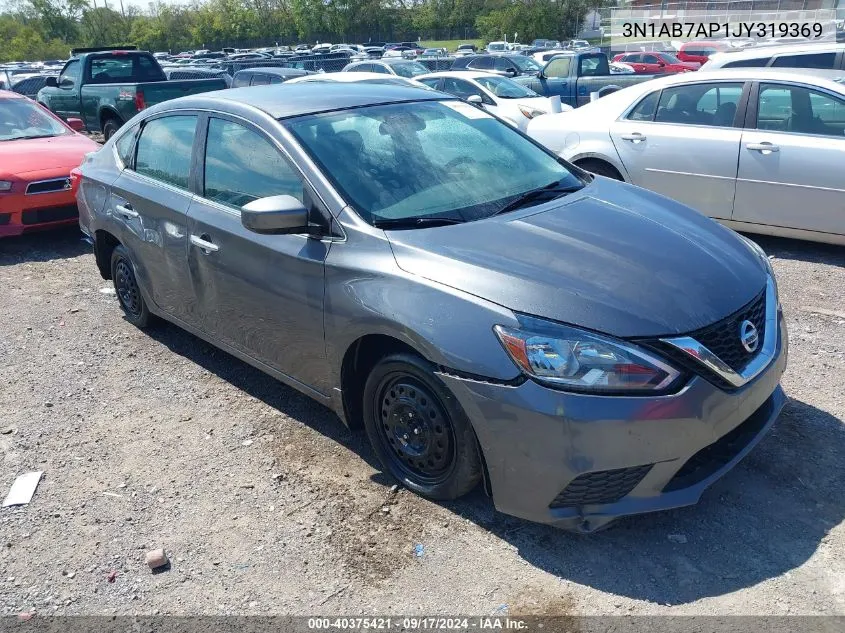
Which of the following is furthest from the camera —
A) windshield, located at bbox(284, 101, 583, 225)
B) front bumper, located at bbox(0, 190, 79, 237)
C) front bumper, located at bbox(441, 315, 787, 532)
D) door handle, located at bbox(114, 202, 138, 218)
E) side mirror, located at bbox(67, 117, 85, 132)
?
side mirror, located at bbox(67, 117, 85, 132)

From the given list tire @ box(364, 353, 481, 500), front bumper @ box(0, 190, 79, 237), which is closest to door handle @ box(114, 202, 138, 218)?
tire @ box(364, 353, 481, 500)

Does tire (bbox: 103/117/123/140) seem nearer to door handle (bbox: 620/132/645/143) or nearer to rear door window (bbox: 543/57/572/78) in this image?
door handle (bbox: 620/132/645/143)

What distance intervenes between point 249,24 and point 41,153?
92572mm

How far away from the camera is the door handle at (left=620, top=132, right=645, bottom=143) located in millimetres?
7031

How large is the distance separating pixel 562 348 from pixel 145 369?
3.26m

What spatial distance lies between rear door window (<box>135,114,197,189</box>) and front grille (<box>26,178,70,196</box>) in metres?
3.24

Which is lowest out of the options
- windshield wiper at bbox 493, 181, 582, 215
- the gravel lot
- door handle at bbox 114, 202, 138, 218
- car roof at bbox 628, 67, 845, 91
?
the gravel lot

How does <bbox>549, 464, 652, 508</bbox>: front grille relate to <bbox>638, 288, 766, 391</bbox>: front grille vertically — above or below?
below

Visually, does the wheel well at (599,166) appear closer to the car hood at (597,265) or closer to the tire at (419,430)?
the car hood at (597,265)

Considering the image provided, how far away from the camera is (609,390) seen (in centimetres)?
269

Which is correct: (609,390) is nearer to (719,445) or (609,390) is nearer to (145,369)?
(719,445)

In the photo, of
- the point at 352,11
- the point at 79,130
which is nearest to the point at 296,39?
the point at 352,11

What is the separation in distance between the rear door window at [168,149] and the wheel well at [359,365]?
65.8 inches

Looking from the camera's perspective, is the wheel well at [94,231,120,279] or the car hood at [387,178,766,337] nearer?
the car hood at [387,178,766,337]
